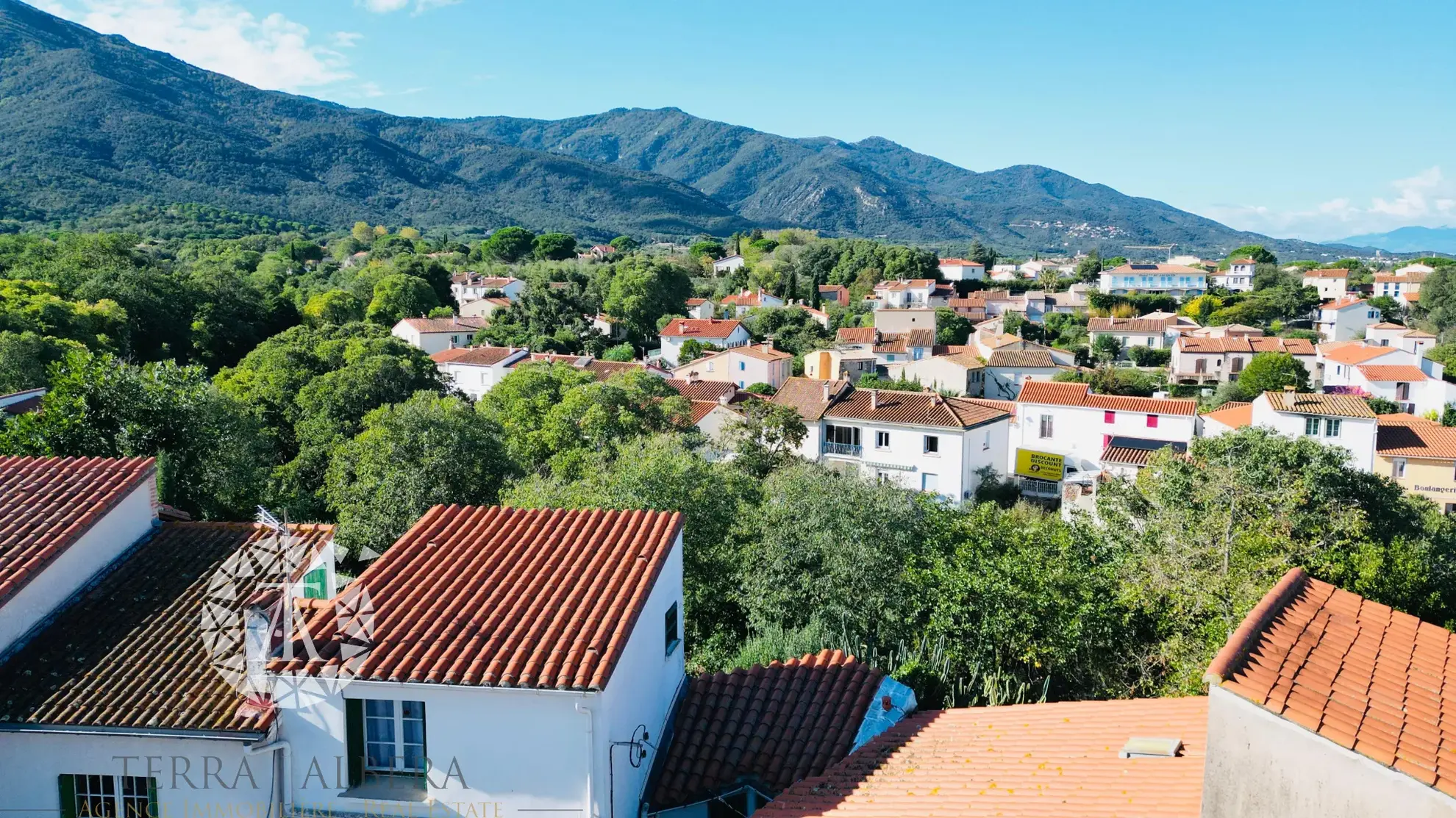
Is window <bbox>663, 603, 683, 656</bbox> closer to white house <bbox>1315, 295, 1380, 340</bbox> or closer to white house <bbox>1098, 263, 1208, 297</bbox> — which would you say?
white house <bbox>1315, 295, 1380, 340</bbox>

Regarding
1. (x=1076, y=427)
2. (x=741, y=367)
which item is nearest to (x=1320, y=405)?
(x=1076, y=427)

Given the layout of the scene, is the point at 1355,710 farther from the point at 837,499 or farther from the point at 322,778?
the point at 837,499

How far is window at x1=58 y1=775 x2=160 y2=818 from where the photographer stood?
7.23 meters

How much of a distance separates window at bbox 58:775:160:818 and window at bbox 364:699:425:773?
73.6 inches

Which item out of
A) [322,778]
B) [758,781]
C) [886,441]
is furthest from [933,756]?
[886,441]

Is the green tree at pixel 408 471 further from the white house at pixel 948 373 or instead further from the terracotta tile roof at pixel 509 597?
the white house at pixel 948 373

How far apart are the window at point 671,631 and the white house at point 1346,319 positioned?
93.1 metres

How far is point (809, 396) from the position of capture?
144ft

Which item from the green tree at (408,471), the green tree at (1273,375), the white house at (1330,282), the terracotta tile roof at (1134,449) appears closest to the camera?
the green tree at (408,471)

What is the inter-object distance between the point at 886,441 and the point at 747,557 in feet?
79.7

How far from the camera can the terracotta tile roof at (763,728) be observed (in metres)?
8.16

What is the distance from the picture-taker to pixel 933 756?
7629mm

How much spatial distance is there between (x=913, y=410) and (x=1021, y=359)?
27.5 metres

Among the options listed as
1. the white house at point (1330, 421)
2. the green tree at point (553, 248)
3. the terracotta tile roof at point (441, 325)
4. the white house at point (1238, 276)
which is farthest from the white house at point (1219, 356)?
the green tree at point (553, 248)
